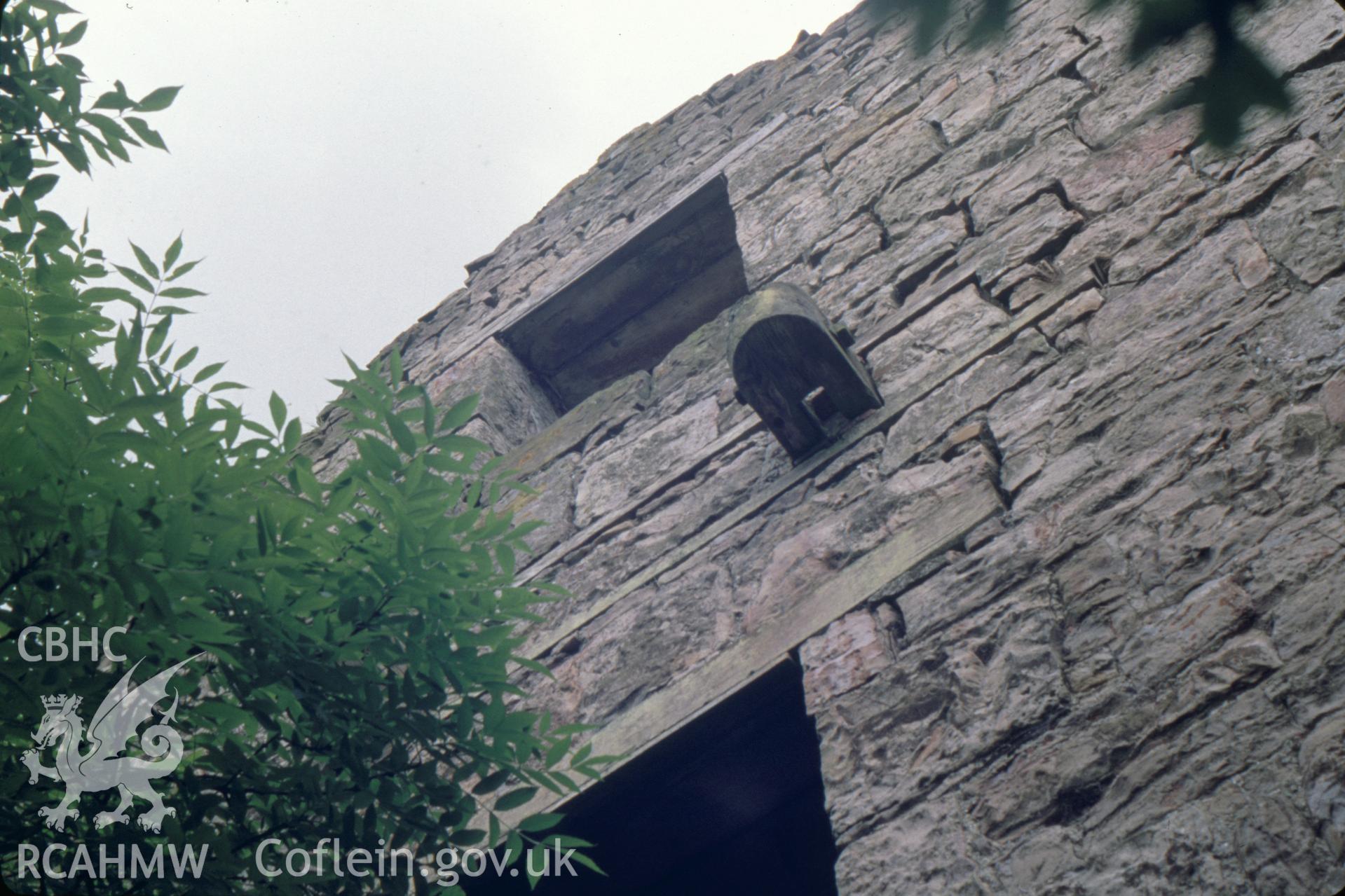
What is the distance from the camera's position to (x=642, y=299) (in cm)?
509

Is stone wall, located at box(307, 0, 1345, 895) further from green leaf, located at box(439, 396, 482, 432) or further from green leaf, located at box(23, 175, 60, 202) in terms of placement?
green leaf, located at box(23, 175, 60, 202)

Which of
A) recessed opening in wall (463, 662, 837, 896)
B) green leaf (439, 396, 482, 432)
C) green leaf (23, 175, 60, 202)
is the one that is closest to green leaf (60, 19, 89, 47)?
green leaf (23, 175, 60, 202)

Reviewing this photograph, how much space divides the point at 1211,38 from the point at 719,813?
217 centimetres

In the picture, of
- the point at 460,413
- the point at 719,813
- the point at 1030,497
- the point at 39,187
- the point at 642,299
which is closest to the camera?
the point at 460,413

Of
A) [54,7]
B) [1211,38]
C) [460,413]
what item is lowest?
[1211,38]

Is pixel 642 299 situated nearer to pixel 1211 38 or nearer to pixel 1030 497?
pixel 1030 497

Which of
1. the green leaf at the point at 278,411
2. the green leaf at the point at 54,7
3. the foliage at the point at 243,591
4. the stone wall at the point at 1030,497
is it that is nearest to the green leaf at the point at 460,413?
the foliage at the point at 243,591

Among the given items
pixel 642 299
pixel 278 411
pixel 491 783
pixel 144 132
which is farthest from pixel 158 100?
pixel 642 299

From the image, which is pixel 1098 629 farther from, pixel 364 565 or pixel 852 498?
pixel 364 565

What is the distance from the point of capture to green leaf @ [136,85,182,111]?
2.78m

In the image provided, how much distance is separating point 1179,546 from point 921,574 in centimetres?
57

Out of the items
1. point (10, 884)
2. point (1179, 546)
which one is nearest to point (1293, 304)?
point (1179, 546)

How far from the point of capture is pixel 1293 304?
2.29 metres

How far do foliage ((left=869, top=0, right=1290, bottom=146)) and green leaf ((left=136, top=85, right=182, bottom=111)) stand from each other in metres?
2.20
